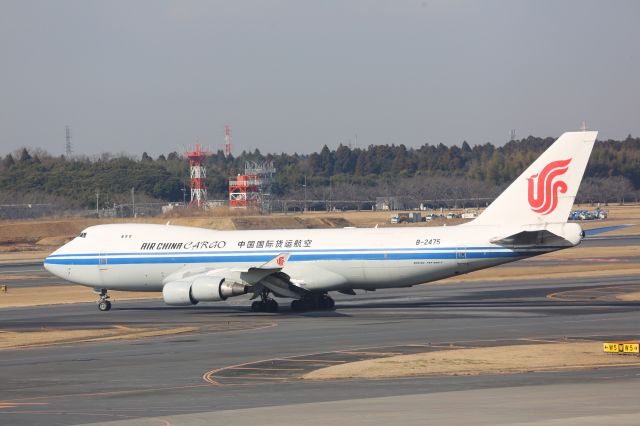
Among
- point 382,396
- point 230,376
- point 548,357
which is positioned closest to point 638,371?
point 548,357

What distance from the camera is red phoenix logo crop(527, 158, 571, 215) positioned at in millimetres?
44875

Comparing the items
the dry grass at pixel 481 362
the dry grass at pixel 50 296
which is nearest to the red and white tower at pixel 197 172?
the dry grass at pixel 50 296

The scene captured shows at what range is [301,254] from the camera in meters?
47.8

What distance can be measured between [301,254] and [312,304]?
107 inches

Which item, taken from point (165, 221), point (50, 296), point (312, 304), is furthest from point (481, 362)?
point (165, 221)

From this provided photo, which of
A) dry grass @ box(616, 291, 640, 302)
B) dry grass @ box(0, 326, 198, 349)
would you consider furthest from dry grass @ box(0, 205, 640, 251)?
dry grass @ box(0, 326, 198, 349)

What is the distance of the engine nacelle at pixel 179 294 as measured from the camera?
152 ft

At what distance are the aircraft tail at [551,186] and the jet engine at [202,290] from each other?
39.4 ft

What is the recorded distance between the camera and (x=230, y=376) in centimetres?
2848

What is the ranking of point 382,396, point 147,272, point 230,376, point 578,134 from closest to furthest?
1. point 382,396
2. point 230,376
3. point 578,134
4. point 147,272

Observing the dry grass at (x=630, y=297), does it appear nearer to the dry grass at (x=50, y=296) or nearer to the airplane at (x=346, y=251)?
the airplane at (x=346, y=251)

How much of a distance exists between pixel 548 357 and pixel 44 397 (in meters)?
13.9

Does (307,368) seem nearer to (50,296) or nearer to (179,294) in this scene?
(179,294)

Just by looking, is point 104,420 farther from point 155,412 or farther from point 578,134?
point 578,134
